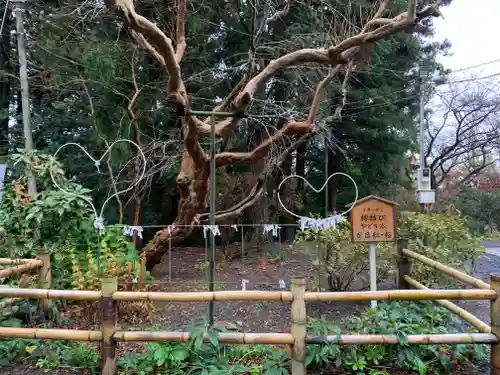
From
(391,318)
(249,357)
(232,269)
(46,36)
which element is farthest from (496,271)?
(46,36)

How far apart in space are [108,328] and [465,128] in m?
15.4

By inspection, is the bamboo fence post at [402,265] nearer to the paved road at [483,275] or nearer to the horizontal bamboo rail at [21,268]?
the paved road at [483,275]

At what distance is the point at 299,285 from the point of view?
267 centimetres

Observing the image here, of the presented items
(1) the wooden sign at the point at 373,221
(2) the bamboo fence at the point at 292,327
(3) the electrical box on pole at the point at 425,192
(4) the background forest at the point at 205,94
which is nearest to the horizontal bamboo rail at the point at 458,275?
(2) the bamboo fence at the point at 292,327

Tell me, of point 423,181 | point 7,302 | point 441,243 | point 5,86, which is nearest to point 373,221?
point 441,243

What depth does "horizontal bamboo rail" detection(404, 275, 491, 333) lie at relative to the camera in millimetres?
2932

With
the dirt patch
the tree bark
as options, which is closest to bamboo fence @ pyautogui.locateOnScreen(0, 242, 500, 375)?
the dirt patch

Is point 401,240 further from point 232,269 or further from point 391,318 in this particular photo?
point 232,269

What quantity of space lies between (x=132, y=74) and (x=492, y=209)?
50.3 ft

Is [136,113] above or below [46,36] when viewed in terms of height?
below

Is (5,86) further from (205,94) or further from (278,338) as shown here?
(278,338)

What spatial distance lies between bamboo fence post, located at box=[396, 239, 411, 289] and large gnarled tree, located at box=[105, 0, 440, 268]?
2.03m

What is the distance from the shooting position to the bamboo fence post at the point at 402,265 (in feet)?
15.5

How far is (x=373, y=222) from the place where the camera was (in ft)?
13.3
